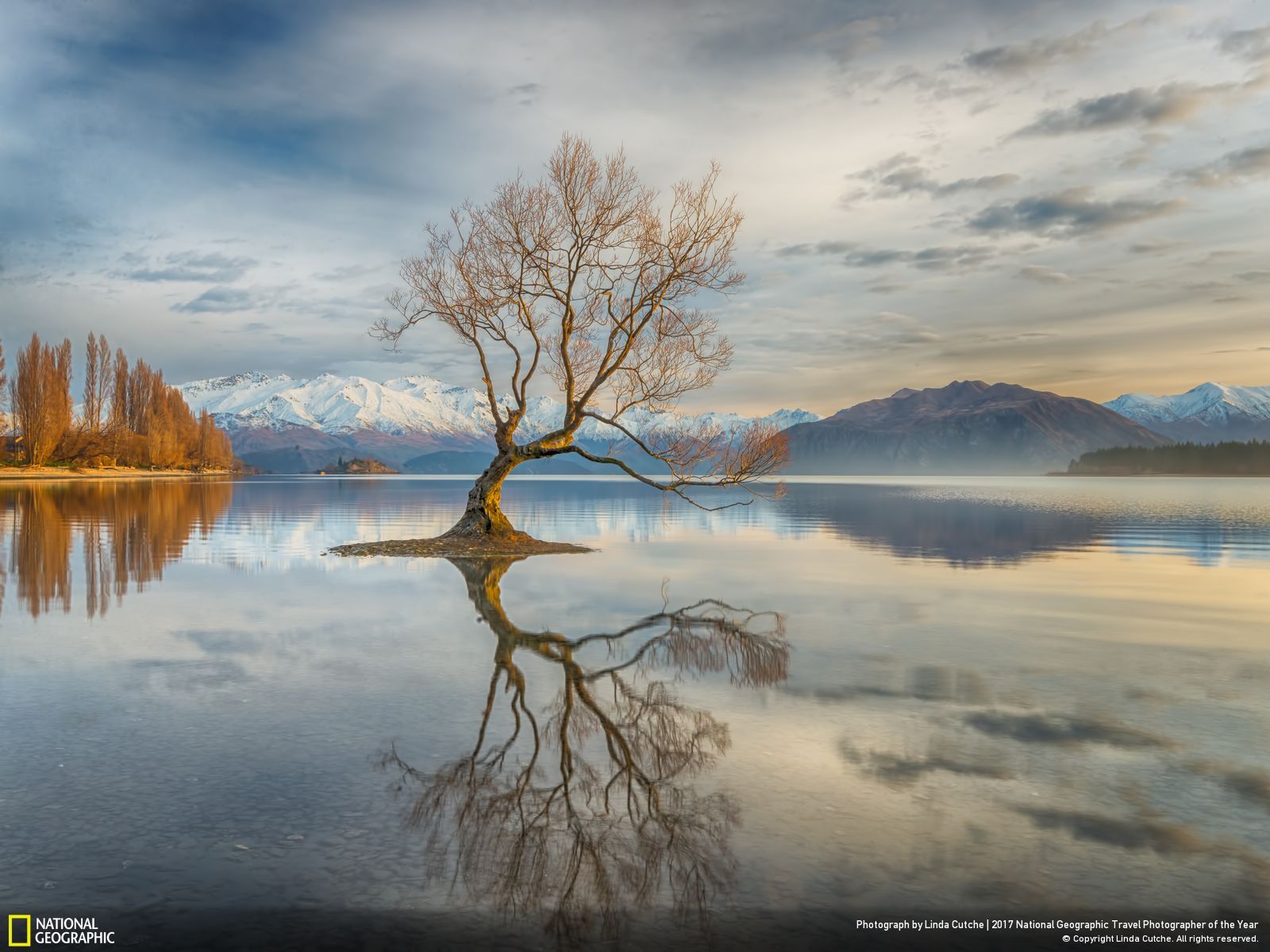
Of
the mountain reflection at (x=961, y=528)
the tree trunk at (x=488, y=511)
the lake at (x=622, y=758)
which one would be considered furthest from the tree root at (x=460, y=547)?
the mountain reflection at (x=961, y=528)

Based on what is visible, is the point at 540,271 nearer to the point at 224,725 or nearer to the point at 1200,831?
the point at 224,725

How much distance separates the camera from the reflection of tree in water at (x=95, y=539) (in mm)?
21081

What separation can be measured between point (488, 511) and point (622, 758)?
26500mm

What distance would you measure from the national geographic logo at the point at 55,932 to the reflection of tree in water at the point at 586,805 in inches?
84.0

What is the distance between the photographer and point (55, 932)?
564 centimetres

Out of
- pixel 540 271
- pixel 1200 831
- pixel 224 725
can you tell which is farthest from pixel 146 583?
pixel 1200 831

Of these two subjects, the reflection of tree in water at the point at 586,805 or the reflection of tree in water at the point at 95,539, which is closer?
the reflection of tree in water at the point at 586,805

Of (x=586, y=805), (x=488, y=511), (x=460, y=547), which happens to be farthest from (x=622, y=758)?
(x=488, y=511)

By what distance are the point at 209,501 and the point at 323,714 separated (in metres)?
66.7

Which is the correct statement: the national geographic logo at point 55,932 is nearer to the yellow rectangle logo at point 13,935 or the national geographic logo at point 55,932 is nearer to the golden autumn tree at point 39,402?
the yellow rectangle logo at point 13,935

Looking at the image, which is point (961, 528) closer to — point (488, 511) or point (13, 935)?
point (488, 511)

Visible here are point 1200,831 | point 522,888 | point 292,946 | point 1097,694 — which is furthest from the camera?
point 1097,694

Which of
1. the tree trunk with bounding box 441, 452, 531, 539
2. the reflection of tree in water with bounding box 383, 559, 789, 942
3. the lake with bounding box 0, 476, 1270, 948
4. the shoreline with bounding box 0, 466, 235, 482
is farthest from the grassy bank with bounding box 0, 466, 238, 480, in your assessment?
the reflection of tree in water with bounding box 383, 559, 789, 942

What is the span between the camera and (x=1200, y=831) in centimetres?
716
